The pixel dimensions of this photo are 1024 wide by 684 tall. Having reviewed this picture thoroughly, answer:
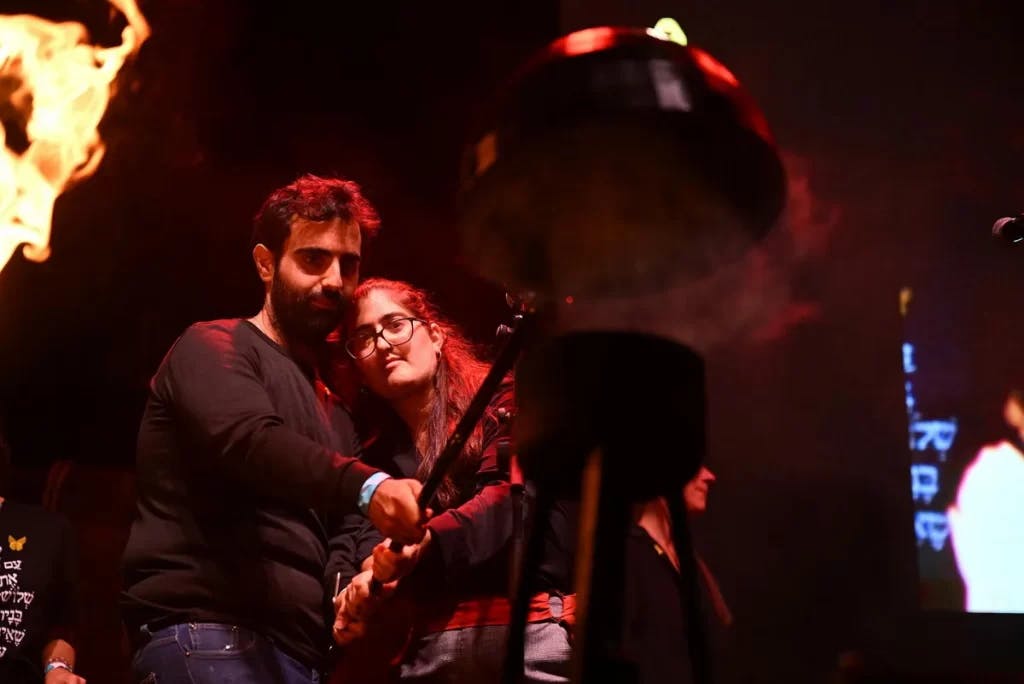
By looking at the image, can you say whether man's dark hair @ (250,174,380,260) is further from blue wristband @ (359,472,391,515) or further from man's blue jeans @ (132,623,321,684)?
man's blue jeans @ (132,623,321,684)

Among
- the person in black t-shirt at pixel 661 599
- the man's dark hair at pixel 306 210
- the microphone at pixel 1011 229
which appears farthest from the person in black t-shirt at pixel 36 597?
the microphone at pixel 1011 229

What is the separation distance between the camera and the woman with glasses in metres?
2.38

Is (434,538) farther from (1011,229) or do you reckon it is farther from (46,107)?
(46,107)

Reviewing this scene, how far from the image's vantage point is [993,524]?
5605 mm

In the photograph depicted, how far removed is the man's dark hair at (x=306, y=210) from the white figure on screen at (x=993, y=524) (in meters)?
4.39

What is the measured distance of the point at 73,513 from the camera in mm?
3664

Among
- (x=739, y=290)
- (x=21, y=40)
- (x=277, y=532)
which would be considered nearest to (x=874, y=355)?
(x=739, y=290)

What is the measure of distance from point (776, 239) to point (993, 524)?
2507mm

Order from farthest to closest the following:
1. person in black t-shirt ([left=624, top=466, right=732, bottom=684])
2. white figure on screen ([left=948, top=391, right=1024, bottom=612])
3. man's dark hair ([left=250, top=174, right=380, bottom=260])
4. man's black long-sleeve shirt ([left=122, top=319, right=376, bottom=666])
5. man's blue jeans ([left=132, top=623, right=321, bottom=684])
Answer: white figure on screen ([left=948, top=391, right=1024, bottom=612]) → person in black t-shirt ([left=624, top=466, right=732, bottom=684]) → man's dark hair ([left=250, top=174, right=380, bottom=260]) → man's black long-sleeve shirt ([left=122, top=319, right=376, bottom=666]) → man's blue jeans ([left=132, top=623, right=321, bottom=684])

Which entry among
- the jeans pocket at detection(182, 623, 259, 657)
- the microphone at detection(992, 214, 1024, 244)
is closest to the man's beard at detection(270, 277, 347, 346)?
the jeans pocket at detection(182, 623, 259, 657)

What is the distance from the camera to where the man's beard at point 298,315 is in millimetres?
2832

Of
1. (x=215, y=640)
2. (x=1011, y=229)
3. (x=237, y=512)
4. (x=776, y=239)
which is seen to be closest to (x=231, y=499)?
(x=237, y=512)

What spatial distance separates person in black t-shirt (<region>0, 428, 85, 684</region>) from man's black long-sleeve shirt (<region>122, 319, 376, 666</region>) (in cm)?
94

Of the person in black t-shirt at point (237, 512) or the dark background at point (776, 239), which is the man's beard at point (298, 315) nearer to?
the person in black t-shirt at point (237, 512)
